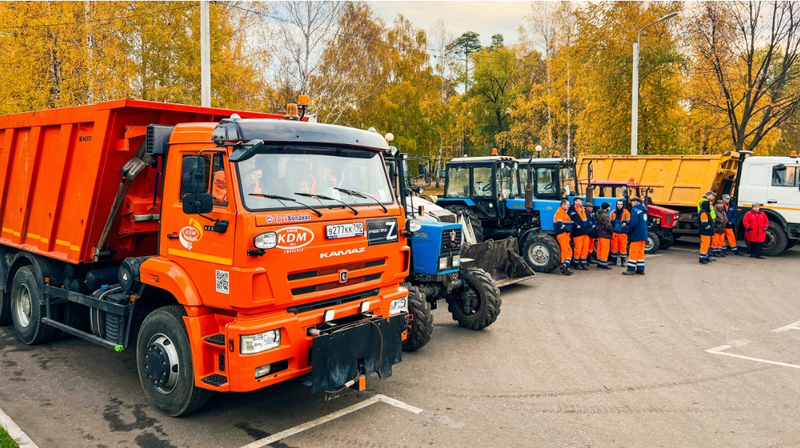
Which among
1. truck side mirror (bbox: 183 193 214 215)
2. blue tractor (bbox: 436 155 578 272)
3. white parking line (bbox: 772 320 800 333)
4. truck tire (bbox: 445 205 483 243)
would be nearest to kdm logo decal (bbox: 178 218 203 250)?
truck side mirror (bbox: 183 193 214 215)

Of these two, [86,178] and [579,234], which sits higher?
[86,178]

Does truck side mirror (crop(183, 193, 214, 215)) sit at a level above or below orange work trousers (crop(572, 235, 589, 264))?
above

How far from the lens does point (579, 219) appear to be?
1274 cm

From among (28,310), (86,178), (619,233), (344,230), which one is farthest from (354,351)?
(619,233)

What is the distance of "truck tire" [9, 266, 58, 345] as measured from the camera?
6852mm

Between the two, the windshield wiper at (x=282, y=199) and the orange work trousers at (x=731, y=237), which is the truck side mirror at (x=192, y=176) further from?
the orange work trousers at (x=731, y=237)

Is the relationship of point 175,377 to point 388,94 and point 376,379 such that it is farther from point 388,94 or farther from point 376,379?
point 388,94

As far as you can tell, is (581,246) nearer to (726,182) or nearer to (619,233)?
(619,233)

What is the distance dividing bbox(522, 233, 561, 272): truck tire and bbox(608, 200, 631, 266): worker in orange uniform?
1931mm

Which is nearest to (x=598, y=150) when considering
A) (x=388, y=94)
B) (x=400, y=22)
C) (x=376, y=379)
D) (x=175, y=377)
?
(x=388, y=94)

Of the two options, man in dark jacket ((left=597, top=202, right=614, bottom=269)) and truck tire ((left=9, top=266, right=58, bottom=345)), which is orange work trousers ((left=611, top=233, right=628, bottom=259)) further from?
truck tire ((left=9, top=266, right=58, bottom=345))

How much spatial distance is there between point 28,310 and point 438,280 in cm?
514

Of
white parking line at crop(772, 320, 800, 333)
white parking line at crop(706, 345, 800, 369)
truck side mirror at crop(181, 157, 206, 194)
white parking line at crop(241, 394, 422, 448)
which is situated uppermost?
truck side mirror at crop(181, 157, 206, 194)

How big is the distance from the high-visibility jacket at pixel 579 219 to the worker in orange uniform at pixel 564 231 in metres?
0.22
